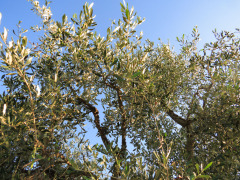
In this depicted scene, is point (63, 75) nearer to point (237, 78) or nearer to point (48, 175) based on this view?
point (48, 175)

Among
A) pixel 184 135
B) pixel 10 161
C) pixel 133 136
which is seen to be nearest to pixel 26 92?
pixel 10 161

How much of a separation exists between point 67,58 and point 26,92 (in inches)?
51.0

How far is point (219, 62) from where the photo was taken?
7.28m

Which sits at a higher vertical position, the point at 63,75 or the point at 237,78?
the point at 237,78

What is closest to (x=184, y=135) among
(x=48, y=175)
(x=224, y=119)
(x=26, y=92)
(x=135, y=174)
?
(x=224, y=119)

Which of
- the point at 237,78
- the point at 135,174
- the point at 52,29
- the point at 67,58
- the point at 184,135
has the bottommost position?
the point at 135,174

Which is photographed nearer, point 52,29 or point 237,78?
point 237,78

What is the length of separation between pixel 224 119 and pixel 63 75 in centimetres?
404

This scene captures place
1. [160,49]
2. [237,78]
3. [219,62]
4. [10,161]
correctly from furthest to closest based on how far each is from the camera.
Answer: [160,49]
[219,62]
[237,78]
[10,161]

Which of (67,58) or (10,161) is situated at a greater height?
(67,58)

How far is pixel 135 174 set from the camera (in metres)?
4.40

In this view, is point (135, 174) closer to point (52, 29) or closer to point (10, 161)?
point (10, 161)

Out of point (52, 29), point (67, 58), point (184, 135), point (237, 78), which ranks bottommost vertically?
point (184, 135)

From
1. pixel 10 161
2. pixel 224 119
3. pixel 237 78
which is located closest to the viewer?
pixel 10 161
